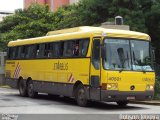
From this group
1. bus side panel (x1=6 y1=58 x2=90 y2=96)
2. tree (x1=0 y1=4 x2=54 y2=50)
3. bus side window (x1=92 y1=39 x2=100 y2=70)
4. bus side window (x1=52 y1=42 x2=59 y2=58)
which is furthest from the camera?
tree (x1=0 y1=4 x2=54 y2=50)

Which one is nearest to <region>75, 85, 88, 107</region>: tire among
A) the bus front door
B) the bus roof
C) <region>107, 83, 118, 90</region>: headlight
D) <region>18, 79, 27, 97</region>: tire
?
the bus front door

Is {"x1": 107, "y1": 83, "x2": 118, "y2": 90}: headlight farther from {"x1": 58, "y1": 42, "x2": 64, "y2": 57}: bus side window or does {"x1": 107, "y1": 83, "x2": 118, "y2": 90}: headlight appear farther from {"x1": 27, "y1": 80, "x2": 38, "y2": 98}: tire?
{"x1": 27, "y1": 80, "x2": 38, "y2": 98}: tire

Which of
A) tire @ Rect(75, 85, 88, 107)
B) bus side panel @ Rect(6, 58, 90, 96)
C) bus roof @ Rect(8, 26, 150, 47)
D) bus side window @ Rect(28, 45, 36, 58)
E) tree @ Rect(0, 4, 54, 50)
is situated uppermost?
tree @ Rect(0, 4, 54, 50)

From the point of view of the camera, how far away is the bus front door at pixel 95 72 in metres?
19.1

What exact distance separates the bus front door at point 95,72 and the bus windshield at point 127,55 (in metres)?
A: 0.39

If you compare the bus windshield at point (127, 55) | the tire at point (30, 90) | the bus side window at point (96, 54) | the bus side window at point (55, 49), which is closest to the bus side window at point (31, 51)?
the tire at point (30, 90)

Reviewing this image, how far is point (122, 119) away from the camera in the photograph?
603 inches

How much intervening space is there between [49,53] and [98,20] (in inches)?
427

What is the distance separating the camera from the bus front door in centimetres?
1912

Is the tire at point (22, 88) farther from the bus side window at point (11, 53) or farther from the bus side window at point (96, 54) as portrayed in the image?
the bus side window at point (96, 54)

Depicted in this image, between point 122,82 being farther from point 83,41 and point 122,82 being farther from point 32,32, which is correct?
point 32,32

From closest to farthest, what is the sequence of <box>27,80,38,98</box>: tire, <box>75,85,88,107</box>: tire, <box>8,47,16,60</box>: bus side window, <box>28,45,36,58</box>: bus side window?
<box>75,85,88,107</box>: tire → <box>28,45,36,58</box>: bus side window → <box>27,80,38,98</box>: tire → <box>8,47,16,60</box>: bus side window

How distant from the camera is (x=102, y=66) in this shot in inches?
747

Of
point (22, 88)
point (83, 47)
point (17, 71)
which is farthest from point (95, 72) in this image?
point (17, 71)
